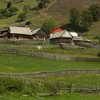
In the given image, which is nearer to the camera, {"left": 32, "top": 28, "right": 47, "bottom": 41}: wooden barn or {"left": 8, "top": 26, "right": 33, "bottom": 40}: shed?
{"left": 8, "top": 26, "right": 33, "bottom": 40}: shed

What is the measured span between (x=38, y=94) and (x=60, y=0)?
427 ft

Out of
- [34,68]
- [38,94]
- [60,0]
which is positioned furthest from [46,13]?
[38,94]

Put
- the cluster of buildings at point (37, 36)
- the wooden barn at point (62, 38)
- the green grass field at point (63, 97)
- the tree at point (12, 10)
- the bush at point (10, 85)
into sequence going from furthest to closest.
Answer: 1. the tree at point (12, 10)
2. the cluster of buildings at point (37, 36)
3. the wooden barn at point (62, 38)
4. the bush at point (10, 85)
5. the green grass field at point (63, 97)

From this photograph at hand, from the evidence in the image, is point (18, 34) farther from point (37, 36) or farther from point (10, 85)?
point (10, 85)

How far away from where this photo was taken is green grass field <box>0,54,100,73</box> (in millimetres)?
65812

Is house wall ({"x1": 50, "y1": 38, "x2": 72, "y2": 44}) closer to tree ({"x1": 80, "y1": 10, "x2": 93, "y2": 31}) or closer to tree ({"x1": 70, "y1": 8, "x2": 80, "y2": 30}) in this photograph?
tree ({"x1": 80, "y1": 10, "x2": 93, "y2": 31})

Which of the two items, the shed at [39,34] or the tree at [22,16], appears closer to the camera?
the shed at [39,34]

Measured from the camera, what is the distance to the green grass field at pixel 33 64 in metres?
65.8

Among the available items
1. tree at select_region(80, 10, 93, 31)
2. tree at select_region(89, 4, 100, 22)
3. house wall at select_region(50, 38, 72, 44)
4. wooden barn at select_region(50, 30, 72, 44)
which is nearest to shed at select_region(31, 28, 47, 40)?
wooden barn at select_region(50, 30, 72, 44)

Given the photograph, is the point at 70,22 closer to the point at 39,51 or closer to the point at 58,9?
the point at 58,9

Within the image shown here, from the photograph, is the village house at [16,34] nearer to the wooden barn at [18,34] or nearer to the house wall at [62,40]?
the wooden barn at [18,34]

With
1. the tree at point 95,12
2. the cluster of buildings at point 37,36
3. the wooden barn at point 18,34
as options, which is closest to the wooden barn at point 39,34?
the cluster of buildings at point 37,36

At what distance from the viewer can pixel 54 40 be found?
4491 inches

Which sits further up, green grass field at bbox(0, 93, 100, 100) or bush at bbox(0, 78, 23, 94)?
bush at bbox(0, 78, 23, 94)
